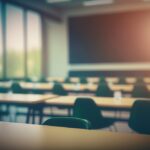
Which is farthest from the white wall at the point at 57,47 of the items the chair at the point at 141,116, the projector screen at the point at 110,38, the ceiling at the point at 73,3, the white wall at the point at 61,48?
the chair at the point at 141,116

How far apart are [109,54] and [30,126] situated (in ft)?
27.6

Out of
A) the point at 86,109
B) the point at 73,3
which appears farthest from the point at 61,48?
the point at 86,109

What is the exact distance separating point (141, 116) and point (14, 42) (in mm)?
6410

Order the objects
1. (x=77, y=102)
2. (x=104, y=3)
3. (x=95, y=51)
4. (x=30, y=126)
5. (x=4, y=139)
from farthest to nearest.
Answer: (x=95, y=51)
(x=104, y=3)
(x=77, y=102)
(x=30, y=126)
(x=4, y=139)

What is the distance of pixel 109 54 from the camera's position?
1011 centimetres

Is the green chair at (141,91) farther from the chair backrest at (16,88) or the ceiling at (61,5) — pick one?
the ceiling at (61,5)

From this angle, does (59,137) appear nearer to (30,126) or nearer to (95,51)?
(30,126)

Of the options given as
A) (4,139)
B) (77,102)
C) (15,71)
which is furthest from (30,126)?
(15,71)

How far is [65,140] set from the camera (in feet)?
5.16

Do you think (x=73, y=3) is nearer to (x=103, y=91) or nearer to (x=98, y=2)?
(x=98, y=2)

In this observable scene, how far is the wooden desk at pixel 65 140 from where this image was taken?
1446 mm

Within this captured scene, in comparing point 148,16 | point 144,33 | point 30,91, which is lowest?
point 30,91

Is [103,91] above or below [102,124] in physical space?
above

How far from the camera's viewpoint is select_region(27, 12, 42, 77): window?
9.64 metres
